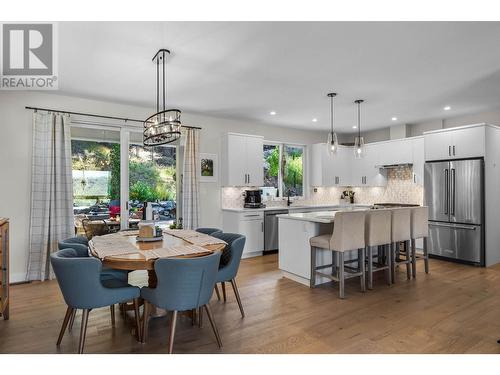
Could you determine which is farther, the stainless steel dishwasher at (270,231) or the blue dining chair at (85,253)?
the stainless steel dishwasher at (270,231)

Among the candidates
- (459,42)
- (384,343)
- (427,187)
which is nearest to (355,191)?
(427,187)

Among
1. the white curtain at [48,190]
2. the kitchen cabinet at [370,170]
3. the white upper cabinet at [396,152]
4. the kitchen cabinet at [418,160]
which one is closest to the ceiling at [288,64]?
the white curtain at [48,190]

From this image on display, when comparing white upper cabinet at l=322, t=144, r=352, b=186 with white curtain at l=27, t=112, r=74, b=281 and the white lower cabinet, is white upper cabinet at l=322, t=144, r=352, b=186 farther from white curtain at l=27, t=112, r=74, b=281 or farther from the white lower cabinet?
white curtain at l=27, t=112, r=74, b=281

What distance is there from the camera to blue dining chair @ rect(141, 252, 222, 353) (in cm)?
231

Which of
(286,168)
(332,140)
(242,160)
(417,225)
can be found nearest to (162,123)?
(332,140)

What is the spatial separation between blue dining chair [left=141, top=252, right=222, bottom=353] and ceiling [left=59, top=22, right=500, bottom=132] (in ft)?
6.33

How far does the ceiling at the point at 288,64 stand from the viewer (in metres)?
2.75

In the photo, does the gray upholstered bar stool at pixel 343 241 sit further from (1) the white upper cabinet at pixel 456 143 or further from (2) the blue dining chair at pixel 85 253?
(1) the white upper cabinet at pixel 456 143

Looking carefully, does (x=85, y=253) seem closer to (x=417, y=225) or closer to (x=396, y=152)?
(x=417, y=225)

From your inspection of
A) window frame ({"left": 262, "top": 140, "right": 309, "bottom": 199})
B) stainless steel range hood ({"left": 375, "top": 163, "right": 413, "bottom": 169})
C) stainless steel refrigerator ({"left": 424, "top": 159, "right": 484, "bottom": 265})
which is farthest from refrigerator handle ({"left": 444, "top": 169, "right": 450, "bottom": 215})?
window frame ({"left": 262, "top": 140, "right": 309, "bottom": 199})

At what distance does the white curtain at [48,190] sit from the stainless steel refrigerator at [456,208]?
593 centimetres

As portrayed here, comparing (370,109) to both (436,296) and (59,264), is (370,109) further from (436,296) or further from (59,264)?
(59,264)

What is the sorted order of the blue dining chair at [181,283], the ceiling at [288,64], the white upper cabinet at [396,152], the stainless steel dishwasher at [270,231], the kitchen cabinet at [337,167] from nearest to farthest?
the blue dining chair at [181,283]
the ceiling at [288,64]
the stainless steel dishwasher at [270,231]
the white upper cabinet at [396,152]
the kitchen cabinet at [337,167]
